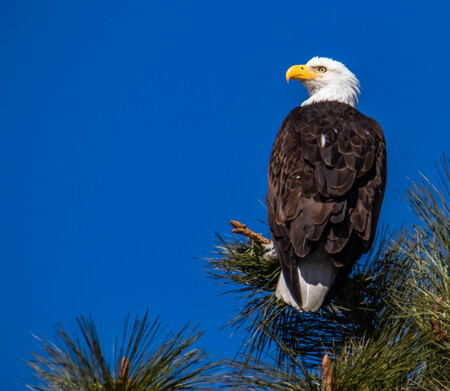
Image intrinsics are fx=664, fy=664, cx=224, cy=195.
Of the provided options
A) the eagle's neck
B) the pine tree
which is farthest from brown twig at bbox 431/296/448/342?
the eagle's neck

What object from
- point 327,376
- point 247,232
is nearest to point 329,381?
point 327,376

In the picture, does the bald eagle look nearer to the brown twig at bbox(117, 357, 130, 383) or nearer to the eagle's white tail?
the eagle's white tail

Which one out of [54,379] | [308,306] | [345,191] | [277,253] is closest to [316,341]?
[308,306]

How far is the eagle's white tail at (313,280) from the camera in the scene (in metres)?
3.46

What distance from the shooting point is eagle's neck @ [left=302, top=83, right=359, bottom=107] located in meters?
5.48

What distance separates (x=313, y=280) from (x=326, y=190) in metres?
0.50

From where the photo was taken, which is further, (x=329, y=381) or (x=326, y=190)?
(x=326, y=190)

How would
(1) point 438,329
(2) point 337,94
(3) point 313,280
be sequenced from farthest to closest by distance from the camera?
(2) point 337,94, (3) point 313,280, (1) point 438,329

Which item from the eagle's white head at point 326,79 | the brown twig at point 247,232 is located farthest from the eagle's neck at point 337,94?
the brown twig at point 247,232

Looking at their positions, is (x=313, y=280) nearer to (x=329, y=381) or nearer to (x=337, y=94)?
(x=329, y=381)

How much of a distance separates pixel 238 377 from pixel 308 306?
3.32 feet

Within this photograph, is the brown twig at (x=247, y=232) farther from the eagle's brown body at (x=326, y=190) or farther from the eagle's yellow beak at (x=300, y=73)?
the eagle's yellow beak at (x=300, y=73)

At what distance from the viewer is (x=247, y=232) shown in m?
3.58

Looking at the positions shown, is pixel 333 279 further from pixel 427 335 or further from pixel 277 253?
pixel 427 335
